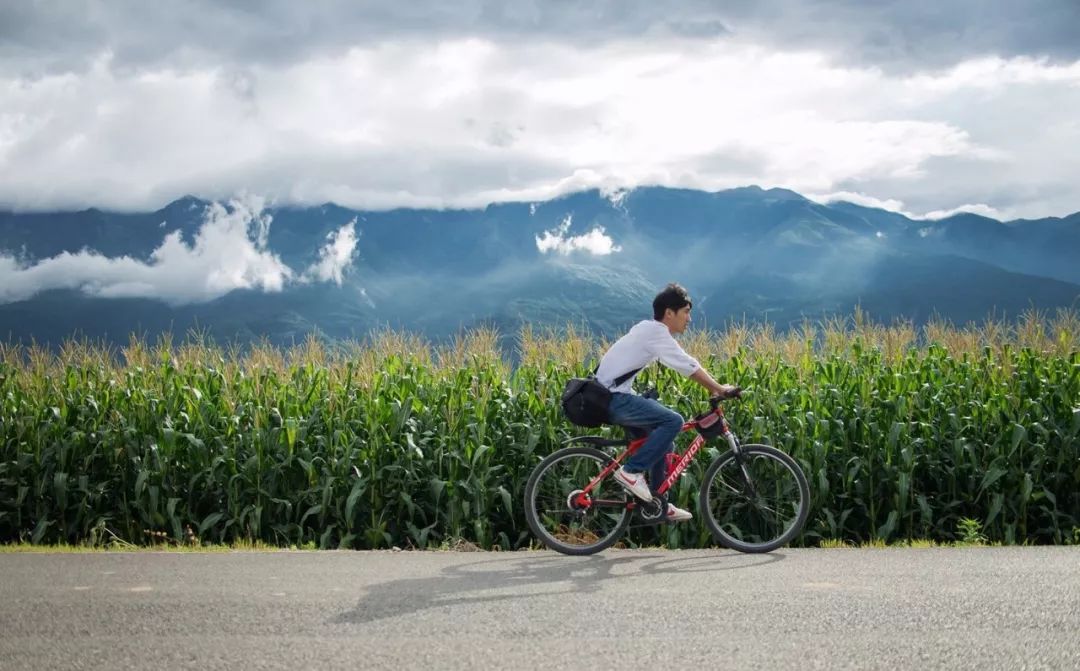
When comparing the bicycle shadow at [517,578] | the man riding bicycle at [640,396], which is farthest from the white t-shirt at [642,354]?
the bicycle shadow at [517,578]

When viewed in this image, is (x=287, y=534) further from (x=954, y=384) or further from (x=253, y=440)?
(x=954, y=384)

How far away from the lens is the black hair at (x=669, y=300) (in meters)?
9.65

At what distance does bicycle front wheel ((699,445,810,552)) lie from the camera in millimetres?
10023

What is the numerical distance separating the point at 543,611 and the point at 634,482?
266cm

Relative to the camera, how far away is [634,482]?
9.73 m

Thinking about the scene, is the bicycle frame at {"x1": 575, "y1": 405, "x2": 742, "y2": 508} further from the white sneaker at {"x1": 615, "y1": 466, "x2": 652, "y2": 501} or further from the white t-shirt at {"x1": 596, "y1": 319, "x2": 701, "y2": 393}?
the white t-shirt at {"x1": 596, "y1": 319, "x2": 701, "y2": 393}

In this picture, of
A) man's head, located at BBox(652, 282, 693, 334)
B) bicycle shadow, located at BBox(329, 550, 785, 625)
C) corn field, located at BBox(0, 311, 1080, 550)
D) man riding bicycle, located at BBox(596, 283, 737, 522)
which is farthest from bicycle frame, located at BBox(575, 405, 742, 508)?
corn field, located at BBox(0, 311, 1080, 550)

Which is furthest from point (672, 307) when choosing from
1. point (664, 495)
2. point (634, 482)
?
point (664, 495)

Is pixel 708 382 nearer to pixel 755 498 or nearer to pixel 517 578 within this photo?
pixel 755 498

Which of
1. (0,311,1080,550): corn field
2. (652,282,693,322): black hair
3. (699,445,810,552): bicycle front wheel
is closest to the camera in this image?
(652,282,693,322): black hair

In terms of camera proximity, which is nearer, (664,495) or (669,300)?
(669,300)

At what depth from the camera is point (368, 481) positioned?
11602mm

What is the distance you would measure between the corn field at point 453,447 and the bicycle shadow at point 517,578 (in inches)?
60.0

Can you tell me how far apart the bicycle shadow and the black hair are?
2.19m
